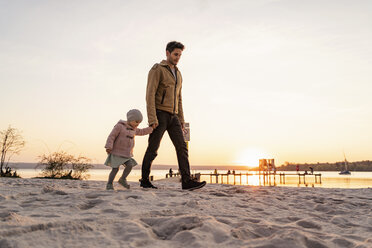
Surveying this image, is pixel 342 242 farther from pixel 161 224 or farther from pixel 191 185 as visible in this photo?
pixel 191 185

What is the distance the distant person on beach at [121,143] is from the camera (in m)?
3.93

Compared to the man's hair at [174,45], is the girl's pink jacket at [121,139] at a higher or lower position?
lower

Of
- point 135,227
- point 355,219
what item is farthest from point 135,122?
point 355,219

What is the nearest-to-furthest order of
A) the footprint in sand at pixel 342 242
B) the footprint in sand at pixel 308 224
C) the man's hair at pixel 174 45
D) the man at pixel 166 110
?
the footprint in sand at pixel 342 242 < the footprint in sand at pixel 308 224 < the man at pixel 166 110 < the man's hair at pixel 174 45

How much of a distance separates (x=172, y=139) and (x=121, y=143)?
926 mm

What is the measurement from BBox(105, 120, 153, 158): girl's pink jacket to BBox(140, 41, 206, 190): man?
38cm

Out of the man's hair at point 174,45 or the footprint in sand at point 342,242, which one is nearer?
the footprint in sand at point 342,242

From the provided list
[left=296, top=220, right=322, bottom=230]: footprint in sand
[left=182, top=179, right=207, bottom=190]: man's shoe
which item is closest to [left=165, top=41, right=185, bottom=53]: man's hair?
[left=182, top=179, right=207, bottom=190]: man's shoe

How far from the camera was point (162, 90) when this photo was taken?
14.8ft

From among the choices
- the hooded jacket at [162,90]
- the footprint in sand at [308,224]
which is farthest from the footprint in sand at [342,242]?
the hooded jacket at [162,90]

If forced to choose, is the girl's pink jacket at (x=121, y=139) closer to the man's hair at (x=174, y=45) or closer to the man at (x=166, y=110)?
the man at (x=166, y=110)

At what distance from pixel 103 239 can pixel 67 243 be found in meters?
0.19

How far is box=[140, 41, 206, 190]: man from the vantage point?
14.3 feet

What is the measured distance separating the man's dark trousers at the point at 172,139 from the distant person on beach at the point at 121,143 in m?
0.38
